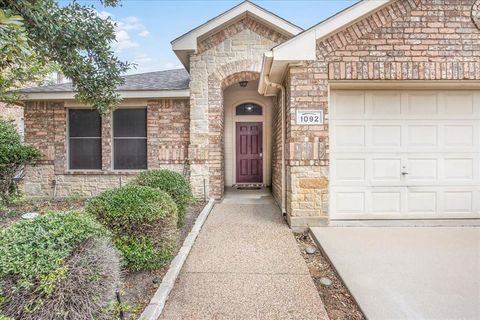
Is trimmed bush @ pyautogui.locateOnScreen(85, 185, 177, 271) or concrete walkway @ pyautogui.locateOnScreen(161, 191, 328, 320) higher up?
trimmed bush @ pyautogui.locateOnScreen(85, 185, 177, 271)

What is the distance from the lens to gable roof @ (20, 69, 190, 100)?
8266 millimetres

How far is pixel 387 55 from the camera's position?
502 cm

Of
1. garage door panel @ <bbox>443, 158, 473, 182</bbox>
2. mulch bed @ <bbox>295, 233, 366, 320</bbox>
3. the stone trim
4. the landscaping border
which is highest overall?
the stone trim

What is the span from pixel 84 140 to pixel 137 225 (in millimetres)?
6755

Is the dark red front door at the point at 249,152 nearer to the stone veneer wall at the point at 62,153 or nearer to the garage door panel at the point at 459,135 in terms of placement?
the stone veneer wall at the point at 62,153

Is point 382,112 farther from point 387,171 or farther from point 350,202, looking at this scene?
point 350,202

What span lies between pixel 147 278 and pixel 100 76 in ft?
17.1

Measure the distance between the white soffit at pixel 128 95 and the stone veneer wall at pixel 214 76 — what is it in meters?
0.41

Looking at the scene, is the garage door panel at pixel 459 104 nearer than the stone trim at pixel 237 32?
Yes

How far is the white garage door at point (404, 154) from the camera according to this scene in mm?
5371

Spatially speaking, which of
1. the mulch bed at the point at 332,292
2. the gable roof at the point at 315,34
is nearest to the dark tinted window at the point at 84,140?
the gable roof at the point at 315,34

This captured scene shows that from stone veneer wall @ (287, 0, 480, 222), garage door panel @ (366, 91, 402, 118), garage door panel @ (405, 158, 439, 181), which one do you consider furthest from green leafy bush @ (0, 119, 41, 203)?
garage door panel @ (405, 158, 439, 181)

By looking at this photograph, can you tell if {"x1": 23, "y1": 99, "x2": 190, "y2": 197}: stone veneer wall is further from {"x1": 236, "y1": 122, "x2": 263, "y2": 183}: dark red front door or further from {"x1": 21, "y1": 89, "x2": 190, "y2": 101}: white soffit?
{"x1": 236, "y1": 122, "x2": 263, "y2": 183}: dark red front door

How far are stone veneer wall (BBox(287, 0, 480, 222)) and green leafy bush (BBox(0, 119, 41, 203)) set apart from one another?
6596 millimetres
